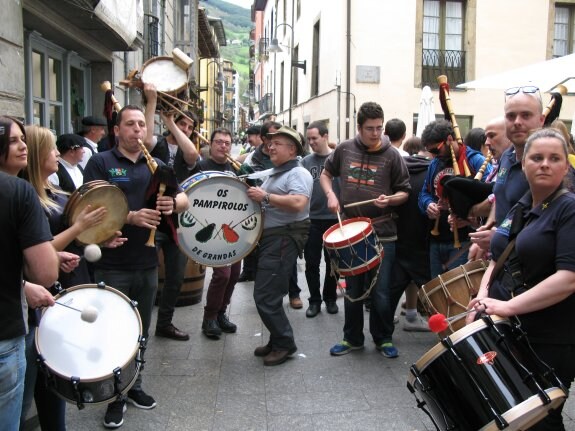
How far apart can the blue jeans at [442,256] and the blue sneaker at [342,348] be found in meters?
0.92

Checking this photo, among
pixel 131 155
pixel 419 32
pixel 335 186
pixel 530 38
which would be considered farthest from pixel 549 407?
pixel 530 38

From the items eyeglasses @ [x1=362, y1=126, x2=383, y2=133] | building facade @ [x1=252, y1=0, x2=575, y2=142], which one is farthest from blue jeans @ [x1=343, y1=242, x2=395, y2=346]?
building facade @ [x1=252, y1=0, x2=575, y2=142]

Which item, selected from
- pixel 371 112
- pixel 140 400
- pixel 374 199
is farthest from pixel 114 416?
pixel 371 112

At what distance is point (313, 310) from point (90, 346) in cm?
323

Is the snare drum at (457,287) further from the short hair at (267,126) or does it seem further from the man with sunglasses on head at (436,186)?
the short hair at (267,126)

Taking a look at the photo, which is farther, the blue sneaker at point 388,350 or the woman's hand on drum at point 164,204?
the blue sneaker at point 388,350

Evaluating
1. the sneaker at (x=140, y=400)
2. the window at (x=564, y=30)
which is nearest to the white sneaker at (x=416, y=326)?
the sneaker at (x=140, y=400)

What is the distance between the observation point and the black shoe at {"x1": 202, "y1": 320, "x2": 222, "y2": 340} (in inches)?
195

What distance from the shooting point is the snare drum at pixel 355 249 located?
4.07m

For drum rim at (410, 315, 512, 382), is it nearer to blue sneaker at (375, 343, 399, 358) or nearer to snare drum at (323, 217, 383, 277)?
snare drum at (323, 217, 383, 277)

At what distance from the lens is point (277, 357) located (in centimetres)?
442

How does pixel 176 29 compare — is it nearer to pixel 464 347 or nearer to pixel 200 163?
pixel 200 163

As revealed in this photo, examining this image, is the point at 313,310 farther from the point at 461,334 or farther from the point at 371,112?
the point at 461,334

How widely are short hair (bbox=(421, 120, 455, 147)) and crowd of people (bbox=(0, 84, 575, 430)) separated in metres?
0.01
